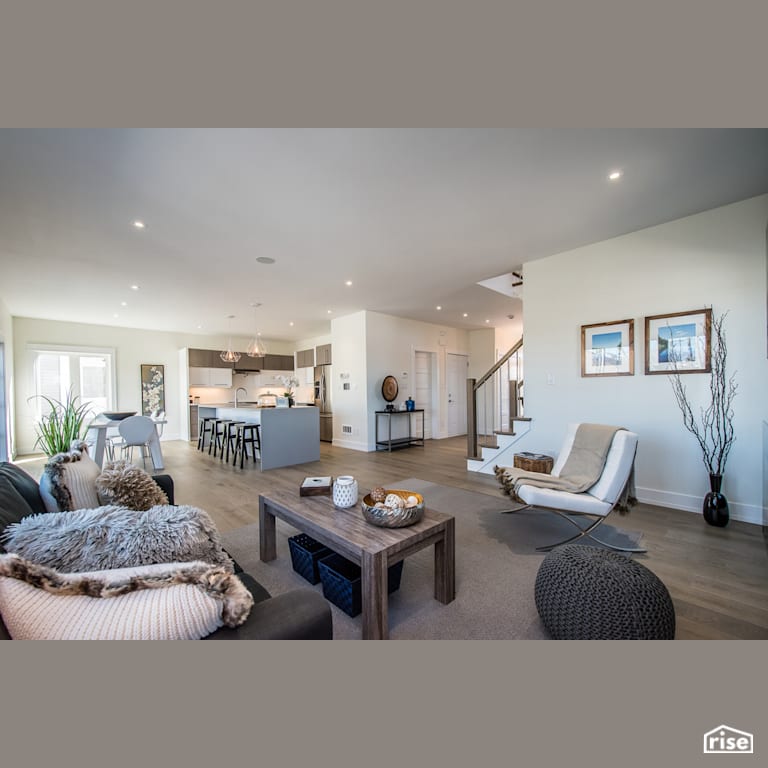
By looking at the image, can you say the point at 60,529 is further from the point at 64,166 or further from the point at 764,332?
the point at 764,332

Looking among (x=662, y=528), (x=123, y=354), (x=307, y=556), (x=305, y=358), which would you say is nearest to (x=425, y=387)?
(x=305, y=358)

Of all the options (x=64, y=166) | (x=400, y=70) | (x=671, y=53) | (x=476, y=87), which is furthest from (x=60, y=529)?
(x=671, y=53)

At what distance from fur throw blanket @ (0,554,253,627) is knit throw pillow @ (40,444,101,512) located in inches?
39.3

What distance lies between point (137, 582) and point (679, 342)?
4.30 meters

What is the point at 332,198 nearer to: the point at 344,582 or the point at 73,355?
the point at 344,582

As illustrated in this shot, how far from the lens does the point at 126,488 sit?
176cm

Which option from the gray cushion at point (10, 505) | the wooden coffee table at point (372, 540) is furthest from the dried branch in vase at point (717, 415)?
the gray cushion at point (10, 505)

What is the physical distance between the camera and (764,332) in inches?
113

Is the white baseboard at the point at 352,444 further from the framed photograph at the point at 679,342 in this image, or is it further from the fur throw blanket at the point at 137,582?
the fur throw blanket at the point at 137,582

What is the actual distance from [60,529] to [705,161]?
3958 mm

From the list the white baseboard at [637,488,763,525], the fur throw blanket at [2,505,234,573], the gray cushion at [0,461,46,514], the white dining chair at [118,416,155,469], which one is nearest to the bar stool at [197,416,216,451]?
the white dining chair at [118,416,155,469]

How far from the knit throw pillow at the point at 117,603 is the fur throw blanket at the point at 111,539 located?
0.20 meters

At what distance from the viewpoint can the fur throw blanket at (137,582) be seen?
689 millimetres

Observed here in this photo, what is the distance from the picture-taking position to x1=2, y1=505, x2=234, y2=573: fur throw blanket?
901mm
